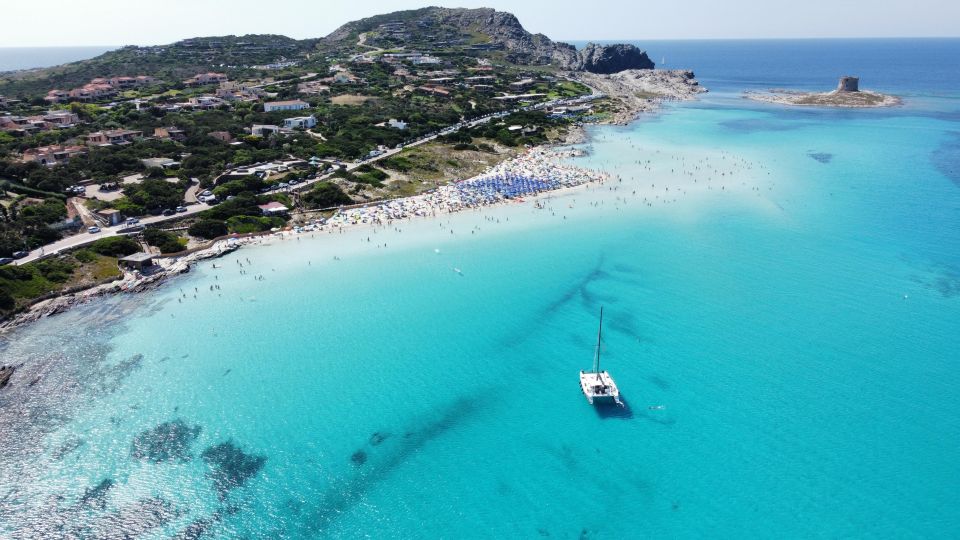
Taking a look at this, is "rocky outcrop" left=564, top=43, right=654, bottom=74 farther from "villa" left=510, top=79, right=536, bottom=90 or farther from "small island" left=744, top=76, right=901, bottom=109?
"small island" left=744, top=76, right=901, bottom=109

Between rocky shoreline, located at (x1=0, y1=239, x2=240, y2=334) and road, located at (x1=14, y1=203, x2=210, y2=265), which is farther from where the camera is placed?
road, located at (x1=14, y1=203, x2=210, y2=265)

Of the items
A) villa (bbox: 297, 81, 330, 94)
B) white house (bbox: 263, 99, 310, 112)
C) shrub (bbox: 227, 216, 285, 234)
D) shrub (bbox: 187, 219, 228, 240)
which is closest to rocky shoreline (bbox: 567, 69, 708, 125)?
villa (bbox: 297, 81, 330, 94)

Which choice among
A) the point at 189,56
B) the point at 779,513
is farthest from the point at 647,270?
the point at 189,56

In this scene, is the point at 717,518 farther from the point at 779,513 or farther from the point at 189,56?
the point at 189,56

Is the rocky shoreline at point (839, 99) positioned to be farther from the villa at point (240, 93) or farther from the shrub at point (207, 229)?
the shrub at point (207, 229)

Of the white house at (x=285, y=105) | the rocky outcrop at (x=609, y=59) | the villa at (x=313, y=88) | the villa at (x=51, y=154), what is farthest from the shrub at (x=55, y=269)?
the rocky outcrop at (x=609, y=59)

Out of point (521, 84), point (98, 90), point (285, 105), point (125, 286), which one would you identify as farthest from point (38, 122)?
point (521, 84)
